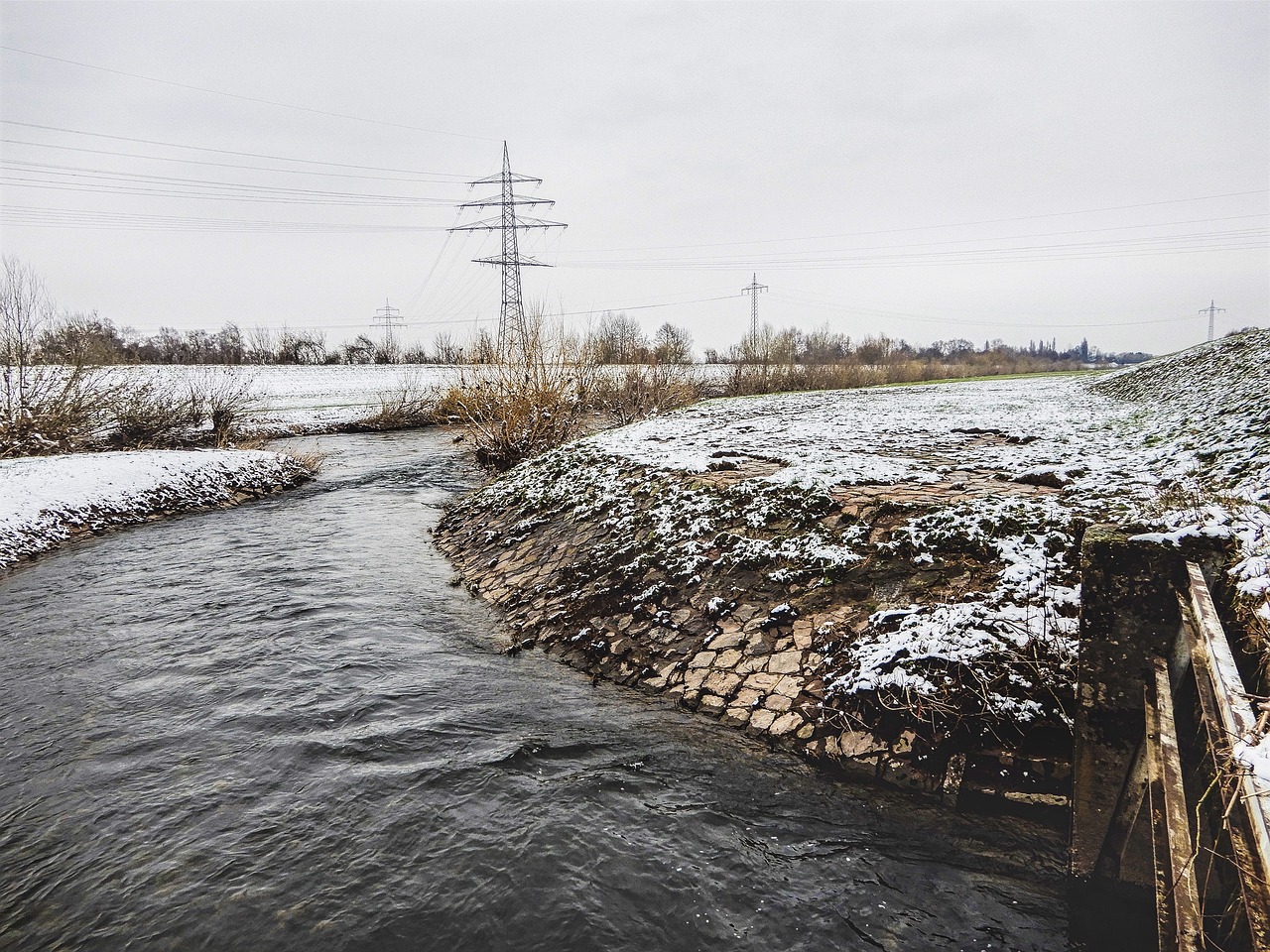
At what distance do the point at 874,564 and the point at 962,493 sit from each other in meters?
1.76

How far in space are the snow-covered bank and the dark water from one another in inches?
223

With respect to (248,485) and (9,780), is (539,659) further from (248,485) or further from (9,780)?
(248,485)

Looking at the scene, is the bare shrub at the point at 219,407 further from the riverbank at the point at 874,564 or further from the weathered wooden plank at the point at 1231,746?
the weathered wooden plank at the point at 1231,746

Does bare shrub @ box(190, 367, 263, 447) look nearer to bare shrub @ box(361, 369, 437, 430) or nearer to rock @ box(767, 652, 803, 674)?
bare shrub @ box(361, 369, 437, 430)

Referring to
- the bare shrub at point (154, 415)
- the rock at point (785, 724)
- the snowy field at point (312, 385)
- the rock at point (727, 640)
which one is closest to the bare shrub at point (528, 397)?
the snowy field at point (312, 385)

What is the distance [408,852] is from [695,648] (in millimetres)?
3093

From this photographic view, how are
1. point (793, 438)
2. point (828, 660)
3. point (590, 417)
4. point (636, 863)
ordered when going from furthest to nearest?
point (590, 417) < point (793, 438) < point (828, 660) < point (636, 863)

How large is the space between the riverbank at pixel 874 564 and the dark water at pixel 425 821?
52 cm

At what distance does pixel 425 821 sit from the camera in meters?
4.25

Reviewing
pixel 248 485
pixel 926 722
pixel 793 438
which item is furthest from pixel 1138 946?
pixel 248 485

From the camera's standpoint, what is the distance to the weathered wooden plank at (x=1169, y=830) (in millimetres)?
2459

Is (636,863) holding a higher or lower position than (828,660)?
lower

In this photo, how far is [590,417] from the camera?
2320cm

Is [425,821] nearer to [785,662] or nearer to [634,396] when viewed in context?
[785,662]
